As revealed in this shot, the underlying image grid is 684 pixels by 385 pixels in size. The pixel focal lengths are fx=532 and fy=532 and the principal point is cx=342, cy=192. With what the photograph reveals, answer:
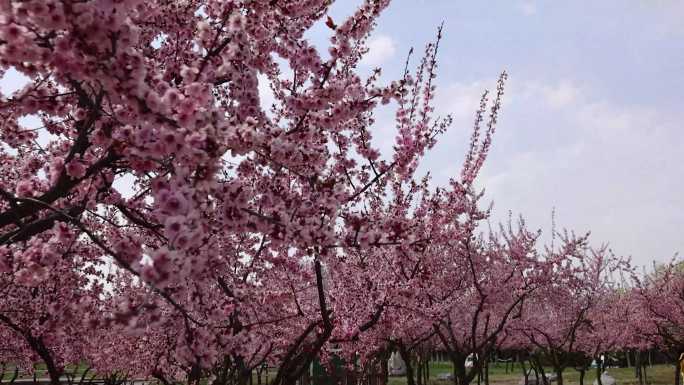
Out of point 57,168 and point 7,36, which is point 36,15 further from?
point 57,168

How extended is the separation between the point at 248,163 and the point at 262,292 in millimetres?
2704

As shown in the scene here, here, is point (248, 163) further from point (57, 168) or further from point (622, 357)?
point (622, 357)

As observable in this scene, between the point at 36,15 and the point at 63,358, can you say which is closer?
the point at 36,15

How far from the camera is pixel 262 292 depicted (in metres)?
6.60

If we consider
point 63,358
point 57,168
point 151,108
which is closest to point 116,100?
point 151,108

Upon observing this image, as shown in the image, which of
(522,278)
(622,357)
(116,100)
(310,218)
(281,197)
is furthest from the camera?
(622,357)

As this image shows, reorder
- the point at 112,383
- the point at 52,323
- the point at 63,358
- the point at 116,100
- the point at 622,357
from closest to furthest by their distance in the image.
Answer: the point at 116,100 < the point at 52,323 < the point at 63,358 < the point at 112,383 < the point at 622,357

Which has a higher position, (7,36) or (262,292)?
(7,36)

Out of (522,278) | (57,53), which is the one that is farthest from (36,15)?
(522,278)

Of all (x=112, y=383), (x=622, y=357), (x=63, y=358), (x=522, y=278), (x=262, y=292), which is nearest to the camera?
(x=262, y=292)

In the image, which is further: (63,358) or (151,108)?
(63,358)

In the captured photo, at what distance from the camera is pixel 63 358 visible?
11531 mm

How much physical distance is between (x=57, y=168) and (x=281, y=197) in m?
1.72

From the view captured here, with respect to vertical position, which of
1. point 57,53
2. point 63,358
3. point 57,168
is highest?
point 57,53
